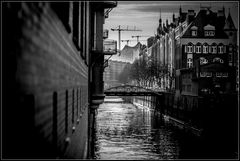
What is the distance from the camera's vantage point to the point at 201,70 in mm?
58062

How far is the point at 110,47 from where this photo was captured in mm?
32312

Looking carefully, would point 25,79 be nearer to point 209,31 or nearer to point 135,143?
point 135,143

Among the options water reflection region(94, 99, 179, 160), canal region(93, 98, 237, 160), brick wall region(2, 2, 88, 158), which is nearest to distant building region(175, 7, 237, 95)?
water reflection region(94, 99, 179, 160)

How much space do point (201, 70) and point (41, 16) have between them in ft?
179

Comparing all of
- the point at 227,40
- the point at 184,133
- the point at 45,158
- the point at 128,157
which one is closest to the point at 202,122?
the point at 184,133

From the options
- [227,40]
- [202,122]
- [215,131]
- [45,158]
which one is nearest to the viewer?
[45,158]

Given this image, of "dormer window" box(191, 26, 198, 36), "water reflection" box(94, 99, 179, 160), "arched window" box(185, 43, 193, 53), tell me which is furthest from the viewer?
"arched window" box(185, 43, 193, 53)

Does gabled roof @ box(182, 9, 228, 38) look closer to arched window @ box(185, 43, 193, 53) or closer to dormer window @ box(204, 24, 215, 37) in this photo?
dormer window @ box(204, 24, 215, 37)

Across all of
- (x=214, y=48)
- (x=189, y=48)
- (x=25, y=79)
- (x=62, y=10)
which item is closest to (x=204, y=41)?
(x=214, y=48)

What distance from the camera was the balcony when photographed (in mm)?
31716

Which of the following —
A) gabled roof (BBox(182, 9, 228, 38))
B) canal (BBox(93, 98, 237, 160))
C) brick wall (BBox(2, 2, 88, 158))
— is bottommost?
canal (BBox(93, 98, 237, 160))

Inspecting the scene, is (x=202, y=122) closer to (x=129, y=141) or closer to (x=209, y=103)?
(x=209, y=103)

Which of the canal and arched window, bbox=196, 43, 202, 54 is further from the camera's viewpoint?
arched window, bbox=196, 43, 202, 54

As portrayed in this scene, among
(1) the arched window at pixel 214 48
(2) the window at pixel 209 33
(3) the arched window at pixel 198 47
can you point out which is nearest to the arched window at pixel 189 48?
(3) the arched window at pixel 198 47
